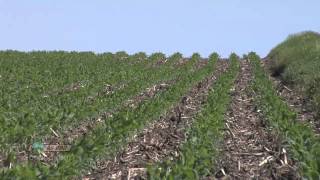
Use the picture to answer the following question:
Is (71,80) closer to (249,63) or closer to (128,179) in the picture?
(249,63)

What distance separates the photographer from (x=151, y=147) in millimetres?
10109

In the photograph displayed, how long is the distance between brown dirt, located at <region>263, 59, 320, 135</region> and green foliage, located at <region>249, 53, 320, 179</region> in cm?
57

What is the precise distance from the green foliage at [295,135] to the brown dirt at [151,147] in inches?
63.1

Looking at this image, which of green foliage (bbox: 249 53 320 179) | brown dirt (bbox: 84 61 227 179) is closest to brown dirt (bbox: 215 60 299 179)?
green foliage (bbox: 249 53 320 179)

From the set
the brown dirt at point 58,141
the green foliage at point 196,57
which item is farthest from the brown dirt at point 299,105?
the green foliage at point 196,57

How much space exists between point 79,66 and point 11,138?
18.9 m

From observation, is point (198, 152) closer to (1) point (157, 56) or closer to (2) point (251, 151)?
(2) point (251, 151)

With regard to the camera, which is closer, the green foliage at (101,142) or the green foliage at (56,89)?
the green foliage at (101,142)

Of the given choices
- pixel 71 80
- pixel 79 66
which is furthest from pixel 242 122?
pixel 79 66

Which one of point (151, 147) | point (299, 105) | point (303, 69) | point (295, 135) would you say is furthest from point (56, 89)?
point (295, 135)

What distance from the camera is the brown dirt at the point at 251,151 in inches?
324

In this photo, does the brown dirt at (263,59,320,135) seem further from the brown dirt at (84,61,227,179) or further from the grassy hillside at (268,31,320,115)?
the brown dirt at (84,61,227,179)

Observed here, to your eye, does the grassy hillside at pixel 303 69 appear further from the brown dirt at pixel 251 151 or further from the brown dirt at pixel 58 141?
the brown dirt at pixel 58 141

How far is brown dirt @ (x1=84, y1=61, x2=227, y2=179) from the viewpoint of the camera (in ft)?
27.4
